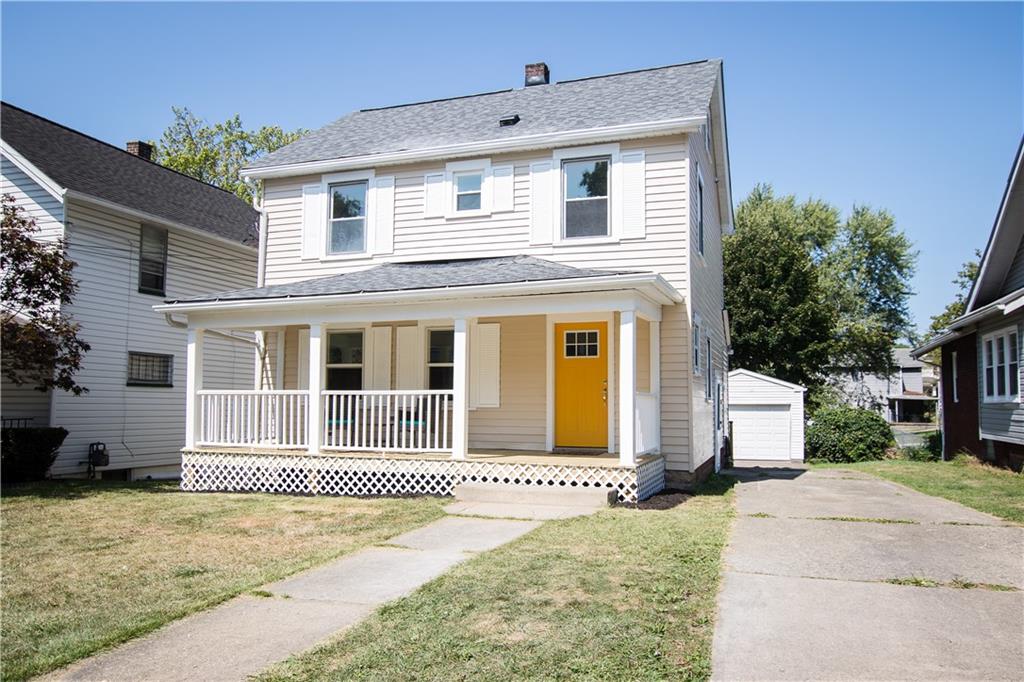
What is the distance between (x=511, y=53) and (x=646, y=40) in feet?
11.3

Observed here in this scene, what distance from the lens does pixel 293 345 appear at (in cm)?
1449

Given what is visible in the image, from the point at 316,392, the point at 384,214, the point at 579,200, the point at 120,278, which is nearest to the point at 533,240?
the point at 579,200

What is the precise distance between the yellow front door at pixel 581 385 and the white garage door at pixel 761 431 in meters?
13.7

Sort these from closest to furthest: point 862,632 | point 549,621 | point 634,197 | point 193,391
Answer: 1. point 862,632
2. point 549,621
3. point 634,197
4. point 193,391

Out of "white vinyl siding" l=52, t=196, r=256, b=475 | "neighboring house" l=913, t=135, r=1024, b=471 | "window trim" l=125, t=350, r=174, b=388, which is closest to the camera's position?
"neighboring house" l=913, t=135, r=1024, b=471

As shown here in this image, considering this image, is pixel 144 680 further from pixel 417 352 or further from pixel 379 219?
pixel 379 219

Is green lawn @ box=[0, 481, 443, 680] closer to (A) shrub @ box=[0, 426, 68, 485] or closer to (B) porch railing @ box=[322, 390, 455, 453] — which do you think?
(B) porch railing @ box=[322, 390, 455, 453]

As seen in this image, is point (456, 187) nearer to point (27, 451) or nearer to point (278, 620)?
point (27, 451)

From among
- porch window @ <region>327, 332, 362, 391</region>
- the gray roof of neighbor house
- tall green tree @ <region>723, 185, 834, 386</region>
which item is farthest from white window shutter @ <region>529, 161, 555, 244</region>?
tall green tree @ <region>723, 185, 834, 386</region>

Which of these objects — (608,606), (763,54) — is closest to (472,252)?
(763,54)

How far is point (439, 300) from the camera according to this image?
11078mm

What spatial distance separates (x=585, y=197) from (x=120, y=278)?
1068cm

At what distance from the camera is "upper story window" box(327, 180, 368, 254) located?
14.2 metres

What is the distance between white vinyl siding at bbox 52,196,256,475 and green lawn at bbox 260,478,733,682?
1241 centimetres
